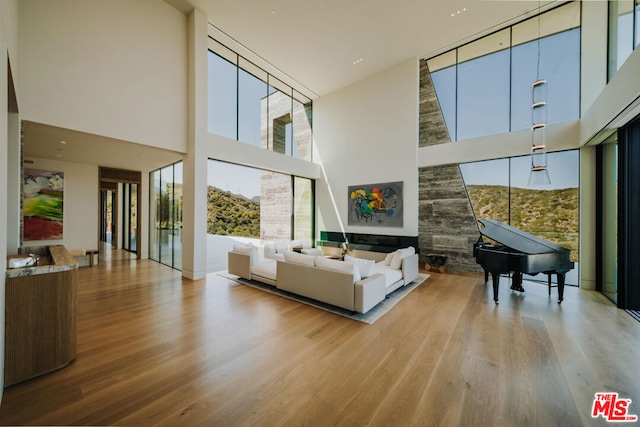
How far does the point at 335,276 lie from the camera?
367cm

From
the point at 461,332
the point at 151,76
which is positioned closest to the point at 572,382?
the point at 461,332

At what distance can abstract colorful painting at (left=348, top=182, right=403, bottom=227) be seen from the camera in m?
7.15

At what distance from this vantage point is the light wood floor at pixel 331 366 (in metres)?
1.78

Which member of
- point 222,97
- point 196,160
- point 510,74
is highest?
point 510,74

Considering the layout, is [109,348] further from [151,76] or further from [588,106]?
[588,106]

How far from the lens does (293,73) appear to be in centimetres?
758

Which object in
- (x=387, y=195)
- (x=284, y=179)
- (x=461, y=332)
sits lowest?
(x=461, y=332)

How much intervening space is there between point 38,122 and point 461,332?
664cm

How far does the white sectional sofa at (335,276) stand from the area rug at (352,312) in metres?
0.10

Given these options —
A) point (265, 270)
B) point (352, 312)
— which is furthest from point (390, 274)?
point (265, 270)

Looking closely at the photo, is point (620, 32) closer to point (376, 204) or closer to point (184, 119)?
point (376, 204)

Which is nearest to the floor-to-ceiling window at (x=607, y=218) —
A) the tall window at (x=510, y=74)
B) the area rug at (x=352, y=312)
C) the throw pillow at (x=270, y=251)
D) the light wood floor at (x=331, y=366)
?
the light wood floor at (x=331, y=366)

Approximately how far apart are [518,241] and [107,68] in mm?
7666

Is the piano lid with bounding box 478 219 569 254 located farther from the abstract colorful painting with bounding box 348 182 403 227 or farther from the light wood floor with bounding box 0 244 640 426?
the abstract colorful painting with bounding box 348 182 403 227
